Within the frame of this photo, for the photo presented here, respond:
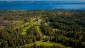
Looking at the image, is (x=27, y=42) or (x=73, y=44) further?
(x=27, y=42)

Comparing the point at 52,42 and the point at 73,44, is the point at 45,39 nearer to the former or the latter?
the point at 52,42

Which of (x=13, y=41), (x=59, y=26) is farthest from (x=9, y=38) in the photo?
(x=59, y=26)

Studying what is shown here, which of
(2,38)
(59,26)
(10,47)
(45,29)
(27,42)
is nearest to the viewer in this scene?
(10,47)

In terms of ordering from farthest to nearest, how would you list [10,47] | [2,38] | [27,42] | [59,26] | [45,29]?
[59,26], [45,29], [2,38], [27,42], [10,47]

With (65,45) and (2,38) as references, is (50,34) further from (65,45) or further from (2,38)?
(2,38)

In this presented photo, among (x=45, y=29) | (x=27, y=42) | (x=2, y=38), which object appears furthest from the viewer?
(x=45, y=29)

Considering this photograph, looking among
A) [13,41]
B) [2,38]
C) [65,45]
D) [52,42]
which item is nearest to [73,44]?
[65,45]

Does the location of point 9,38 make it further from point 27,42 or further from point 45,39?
point 45,39

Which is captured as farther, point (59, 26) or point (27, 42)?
point (59, 26)
